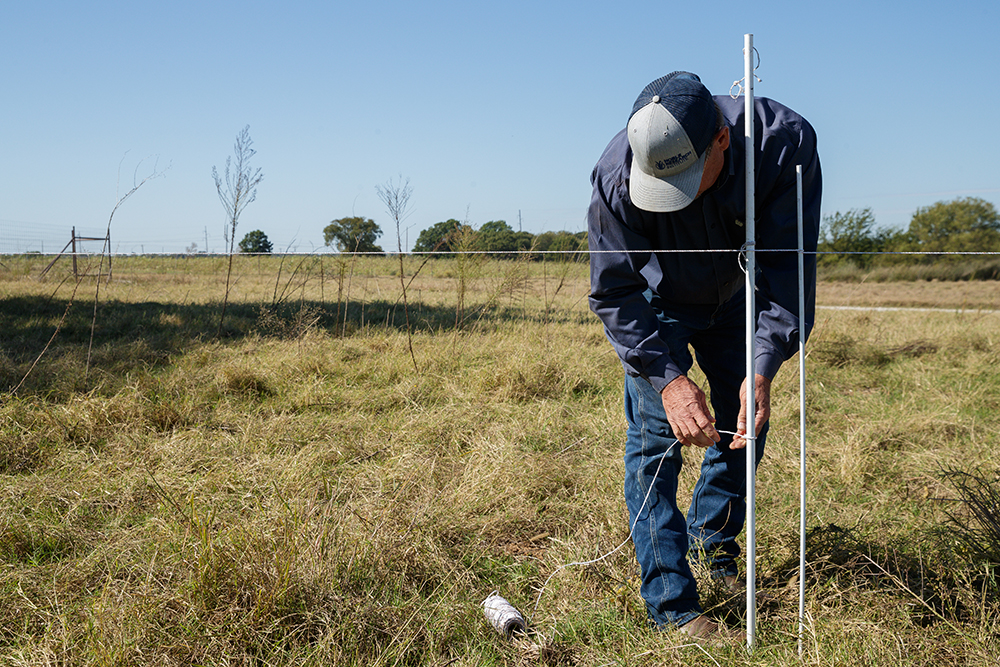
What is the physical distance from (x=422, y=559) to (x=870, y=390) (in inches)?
158

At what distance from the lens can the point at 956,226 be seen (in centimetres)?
2405

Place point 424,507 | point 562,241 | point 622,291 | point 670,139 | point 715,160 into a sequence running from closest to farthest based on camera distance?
point 670,139
point 715,160
point 622,291
point 424,507
point 562,241

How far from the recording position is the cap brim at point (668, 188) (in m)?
1.60

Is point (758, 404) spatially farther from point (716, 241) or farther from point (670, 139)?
point (670, 139)

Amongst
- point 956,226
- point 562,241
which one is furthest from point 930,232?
point 562,241

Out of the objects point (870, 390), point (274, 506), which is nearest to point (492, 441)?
point (274, 506)

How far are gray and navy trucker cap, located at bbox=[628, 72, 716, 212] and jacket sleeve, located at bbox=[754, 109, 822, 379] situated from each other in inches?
9.9

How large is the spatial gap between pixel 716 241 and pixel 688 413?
0.52 m

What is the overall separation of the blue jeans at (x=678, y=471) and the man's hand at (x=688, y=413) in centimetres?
14

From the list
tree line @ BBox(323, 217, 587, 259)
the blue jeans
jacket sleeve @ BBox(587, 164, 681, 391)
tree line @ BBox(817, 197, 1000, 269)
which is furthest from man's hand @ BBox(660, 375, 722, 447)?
tree line @ BBox(817, 197, 1000, 269)

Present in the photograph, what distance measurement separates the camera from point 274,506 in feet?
8.12

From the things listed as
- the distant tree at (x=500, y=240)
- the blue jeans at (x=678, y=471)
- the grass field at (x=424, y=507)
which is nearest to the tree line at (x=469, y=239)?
the distant tree at (x=500, y=240)

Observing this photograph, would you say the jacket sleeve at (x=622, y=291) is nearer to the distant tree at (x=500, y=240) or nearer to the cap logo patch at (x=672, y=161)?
the cap logo patch at (x=672, y=161)

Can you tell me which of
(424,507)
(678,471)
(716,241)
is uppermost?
(716,241)
